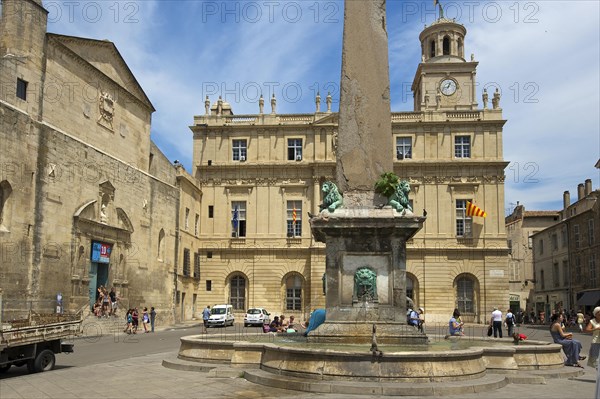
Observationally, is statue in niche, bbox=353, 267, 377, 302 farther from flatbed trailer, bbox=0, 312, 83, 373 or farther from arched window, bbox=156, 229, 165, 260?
arched window, bbox=156, 229, 165, 260

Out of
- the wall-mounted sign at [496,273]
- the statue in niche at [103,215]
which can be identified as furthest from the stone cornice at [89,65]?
the wall-mounted sign at [496,273]

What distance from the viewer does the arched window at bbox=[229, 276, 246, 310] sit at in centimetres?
4306

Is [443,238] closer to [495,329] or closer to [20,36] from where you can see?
[495,329]

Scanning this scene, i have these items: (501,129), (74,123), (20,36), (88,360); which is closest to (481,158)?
(501,129)

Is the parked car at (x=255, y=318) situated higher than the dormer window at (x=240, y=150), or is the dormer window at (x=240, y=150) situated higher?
the dormer window at (x=240, y=150)

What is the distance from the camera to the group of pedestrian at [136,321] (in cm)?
2742

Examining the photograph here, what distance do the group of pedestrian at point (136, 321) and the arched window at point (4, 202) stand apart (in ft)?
24.9

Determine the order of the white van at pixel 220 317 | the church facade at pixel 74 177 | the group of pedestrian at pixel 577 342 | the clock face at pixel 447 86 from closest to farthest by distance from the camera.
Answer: the group of pedestrian at pixel 577 342 < the church facade at pixel 74 177 < the white van at pixel 220 317 < the clock face at pixel 447 86

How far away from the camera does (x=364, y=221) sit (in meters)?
11.1

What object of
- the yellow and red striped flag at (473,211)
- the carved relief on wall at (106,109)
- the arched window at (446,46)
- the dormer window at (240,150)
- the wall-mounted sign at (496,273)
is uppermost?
the arched window at (446,46)

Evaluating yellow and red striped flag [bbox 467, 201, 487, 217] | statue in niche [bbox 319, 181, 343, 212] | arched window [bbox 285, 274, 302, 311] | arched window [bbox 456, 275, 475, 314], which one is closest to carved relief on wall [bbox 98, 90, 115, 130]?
arched window [bbox 285, 274, 302, 311]

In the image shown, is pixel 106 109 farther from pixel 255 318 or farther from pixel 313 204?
pixel 313 204

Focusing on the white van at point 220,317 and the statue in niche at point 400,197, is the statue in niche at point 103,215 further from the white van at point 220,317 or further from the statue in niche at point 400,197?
the statue in niche at point 400,197

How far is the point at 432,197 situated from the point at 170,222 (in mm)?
17811
